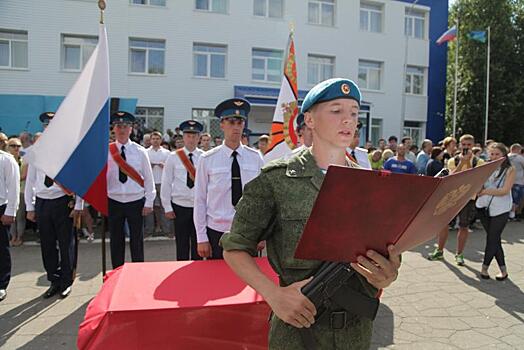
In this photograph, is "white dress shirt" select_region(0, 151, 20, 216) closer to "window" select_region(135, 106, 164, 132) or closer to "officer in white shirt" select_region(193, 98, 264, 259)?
"officer in white shirt" select_region(193, 98, 264, 259)

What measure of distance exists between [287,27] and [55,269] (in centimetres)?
1797

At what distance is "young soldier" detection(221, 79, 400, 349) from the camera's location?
1515 millimetres

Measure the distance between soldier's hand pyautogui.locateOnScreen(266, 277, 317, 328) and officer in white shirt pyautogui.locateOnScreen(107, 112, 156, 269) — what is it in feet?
13.0

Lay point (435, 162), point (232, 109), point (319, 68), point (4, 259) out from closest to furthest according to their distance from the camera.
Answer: point (232, 109)
point (4, 259)
point (435, 162)
point (319, 68)

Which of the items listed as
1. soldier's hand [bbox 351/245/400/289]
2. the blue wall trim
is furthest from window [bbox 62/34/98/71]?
the blue wall trim

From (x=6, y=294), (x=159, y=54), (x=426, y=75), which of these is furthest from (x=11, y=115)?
(x=426, y=75)

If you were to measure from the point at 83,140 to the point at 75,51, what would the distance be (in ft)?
52.5

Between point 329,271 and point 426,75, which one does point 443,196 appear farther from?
point 426,75

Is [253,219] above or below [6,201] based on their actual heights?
above

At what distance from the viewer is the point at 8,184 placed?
188 inches

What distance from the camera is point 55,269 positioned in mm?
4988

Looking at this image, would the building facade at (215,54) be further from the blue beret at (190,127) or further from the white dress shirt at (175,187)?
the white dress shirt at (175,187)

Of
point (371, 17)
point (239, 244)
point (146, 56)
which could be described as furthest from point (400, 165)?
point (371, 17)

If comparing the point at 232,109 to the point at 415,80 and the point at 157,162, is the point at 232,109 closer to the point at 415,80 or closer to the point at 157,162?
the point at 157,162
